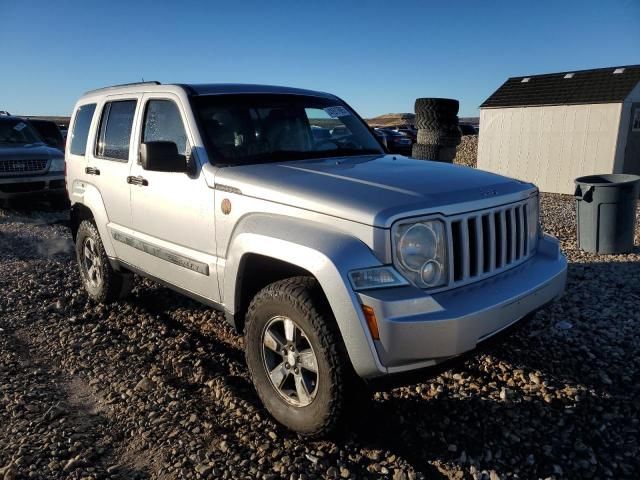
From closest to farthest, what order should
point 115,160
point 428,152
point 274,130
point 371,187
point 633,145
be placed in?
point 371,187 → point 274,130 → point 115,160 → point 428,152 → point 633,145

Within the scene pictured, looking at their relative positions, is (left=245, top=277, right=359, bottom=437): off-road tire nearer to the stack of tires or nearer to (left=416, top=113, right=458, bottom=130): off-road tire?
the stack of tires

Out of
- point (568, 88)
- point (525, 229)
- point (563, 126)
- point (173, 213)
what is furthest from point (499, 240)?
point (568, 88)

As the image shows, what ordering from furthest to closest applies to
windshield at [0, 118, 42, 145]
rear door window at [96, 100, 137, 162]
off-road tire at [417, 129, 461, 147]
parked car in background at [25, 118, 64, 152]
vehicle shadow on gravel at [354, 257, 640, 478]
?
parked car in background at [25, 118, 64, 152] < windshield at [0, 118, 42, 145] < off-road tire at [417, 129, 461, 147] < rear door window at [96, 100, 137, 162] < vehicle shadow on gravel at [354, 257, 640, 478]

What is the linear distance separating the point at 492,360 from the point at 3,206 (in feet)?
33.2

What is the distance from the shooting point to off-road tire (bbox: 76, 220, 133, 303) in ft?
16.0

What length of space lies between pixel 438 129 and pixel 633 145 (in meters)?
6.79

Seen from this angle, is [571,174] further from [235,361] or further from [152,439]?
[152,439]

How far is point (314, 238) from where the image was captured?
2566 mm

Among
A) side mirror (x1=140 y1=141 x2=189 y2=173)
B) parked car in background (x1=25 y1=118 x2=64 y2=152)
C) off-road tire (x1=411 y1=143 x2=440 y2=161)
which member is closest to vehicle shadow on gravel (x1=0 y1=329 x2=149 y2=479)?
side mirror (x1=140 y1=141 x2=189 y2=173)

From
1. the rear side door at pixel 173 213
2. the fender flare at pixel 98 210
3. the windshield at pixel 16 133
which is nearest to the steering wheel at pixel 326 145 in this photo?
the rear side door at pixel 173 213

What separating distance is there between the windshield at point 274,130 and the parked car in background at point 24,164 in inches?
312

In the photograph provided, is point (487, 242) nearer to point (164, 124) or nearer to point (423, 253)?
point (423, 253)

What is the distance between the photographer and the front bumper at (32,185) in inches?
388

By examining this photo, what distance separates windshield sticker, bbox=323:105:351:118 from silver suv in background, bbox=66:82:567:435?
0.05ft
